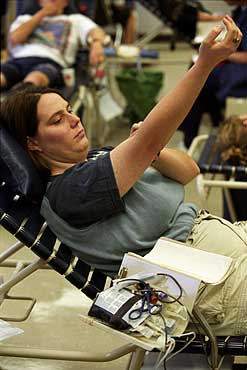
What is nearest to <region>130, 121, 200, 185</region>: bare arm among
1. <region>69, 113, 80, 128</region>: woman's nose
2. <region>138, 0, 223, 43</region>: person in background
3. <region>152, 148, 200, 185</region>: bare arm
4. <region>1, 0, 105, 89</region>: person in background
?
<region>152, 148, 200, 185</region>: bare arm

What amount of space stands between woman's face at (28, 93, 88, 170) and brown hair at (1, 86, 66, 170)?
0.02 metres

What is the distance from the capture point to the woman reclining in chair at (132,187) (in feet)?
6.01

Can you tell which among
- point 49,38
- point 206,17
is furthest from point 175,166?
point 206,17

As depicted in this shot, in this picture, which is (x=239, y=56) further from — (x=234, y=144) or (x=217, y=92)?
(x=217, y=92)

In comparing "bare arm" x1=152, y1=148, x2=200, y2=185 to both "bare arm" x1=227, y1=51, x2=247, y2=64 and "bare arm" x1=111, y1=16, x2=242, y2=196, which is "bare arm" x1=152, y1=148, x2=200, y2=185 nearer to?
"bare arm" x1=111, y1=16, x2=242, y2=196

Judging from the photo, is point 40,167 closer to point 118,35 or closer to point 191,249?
point 191,249

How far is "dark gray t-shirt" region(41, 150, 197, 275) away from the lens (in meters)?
1.92

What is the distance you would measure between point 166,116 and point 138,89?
3387 mm

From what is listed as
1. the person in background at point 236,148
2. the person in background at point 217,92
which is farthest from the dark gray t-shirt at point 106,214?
the person in background at point 217,92

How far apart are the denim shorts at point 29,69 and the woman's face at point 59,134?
235cm

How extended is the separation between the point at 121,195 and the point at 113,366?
0.76 meters

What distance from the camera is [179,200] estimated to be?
2.08 metres

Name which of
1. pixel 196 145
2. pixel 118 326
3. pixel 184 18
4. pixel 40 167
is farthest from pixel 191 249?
pixel 184 18

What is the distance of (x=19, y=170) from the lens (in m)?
2.13
